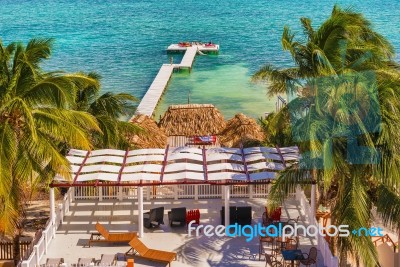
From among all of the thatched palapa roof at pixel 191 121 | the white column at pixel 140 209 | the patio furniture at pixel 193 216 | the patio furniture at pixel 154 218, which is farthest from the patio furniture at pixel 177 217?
the thatched palapa roof at pixel 191 121

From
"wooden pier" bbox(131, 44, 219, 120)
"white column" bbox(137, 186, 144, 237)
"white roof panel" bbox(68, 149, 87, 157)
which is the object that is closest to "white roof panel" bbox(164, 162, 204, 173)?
"white column" bbox(137, 186, 144, 237)

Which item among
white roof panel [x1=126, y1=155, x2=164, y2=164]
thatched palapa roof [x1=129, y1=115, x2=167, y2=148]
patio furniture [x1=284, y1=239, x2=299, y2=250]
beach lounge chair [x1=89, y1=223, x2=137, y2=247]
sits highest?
thatched palapa roof [x1=129, y1=115, x2=167, y2=148]

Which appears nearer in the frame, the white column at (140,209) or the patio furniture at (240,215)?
the white column at (140,209)

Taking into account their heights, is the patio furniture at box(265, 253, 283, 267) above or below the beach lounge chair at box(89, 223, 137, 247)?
below

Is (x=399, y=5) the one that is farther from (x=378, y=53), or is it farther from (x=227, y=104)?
(x=378, y=53)

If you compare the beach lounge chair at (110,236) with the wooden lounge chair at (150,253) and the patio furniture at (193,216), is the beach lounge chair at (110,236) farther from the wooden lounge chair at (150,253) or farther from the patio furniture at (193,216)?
the patio furniture at (193,216)

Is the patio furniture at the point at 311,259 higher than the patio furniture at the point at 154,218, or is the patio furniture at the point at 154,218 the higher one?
the patio furniture at the point at 154,218

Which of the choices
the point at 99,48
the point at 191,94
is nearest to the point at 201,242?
the point at 191,94

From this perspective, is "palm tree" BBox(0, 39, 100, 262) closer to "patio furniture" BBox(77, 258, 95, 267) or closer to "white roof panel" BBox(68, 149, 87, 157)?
"patio furniture" BBox(77, 258, 95, 267)
